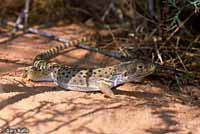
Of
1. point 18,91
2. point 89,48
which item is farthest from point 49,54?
point 18,91

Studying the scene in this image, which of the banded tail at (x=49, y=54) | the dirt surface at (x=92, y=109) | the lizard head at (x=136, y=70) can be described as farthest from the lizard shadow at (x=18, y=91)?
the lizard head at (x=136, y=70)

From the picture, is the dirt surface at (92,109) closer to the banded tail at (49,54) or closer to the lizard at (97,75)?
the lizard at (97,75)

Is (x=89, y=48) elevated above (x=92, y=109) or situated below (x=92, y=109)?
above

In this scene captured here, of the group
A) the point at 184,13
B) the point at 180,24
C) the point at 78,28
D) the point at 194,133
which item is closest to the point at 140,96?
the point at 194,133

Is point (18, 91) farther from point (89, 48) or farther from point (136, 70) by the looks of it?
point (89, 48)

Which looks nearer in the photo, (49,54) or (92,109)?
(92,109)

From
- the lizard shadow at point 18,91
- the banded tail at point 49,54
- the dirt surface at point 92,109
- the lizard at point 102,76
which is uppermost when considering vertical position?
the banded tail at point 49,54

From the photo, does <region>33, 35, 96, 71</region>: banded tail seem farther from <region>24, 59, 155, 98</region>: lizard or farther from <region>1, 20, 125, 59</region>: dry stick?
<region>24, 59, 155, 98</region>: lizard
